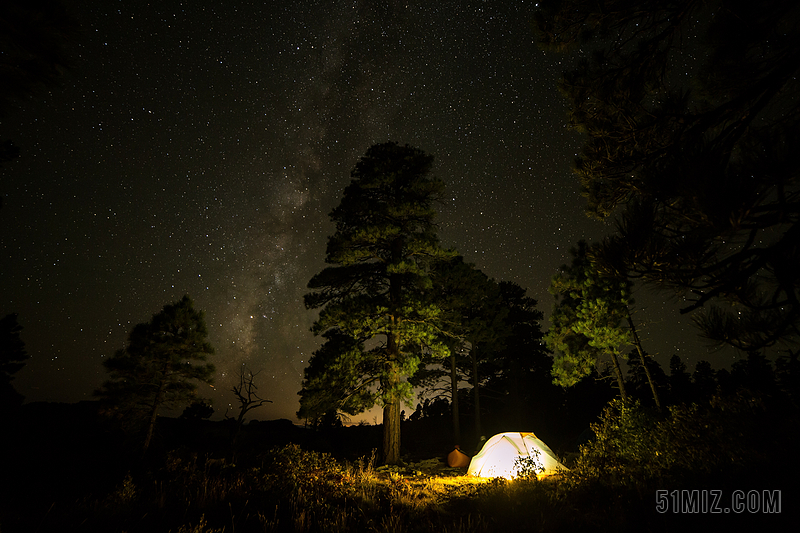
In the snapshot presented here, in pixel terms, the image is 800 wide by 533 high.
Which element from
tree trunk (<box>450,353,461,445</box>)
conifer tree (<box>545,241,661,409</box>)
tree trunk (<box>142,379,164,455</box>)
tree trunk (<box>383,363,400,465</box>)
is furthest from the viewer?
tree trunk (<box>450,353,461,445</box>)

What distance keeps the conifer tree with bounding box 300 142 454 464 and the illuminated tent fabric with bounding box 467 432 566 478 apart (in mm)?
3142

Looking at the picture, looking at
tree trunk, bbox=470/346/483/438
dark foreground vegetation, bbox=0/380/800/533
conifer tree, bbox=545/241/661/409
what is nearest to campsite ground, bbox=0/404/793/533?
dark foreground vegetation, bbox=0/380/800/533

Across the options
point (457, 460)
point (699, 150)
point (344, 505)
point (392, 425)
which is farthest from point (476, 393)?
point (699, 150)

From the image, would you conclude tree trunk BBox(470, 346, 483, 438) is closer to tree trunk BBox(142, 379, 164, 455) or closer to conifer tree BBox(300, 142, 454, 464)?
conifer tree BBox(300, 142, 454, 464)

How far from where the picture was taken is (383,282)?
12859mm

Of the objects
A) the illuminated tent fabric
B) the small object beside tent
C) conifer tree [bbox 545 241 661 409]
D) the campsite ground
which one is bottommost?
the small object beside tent

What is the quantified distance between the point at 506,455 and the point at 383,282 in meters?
7.39

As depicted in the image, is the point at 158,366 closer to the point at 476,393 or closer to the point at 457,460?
the point at 457,460

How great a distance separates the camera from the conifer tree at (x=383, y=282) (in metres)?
10.8

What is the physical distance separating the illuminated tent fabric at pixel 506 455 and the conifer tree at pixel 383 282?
10.3 feet

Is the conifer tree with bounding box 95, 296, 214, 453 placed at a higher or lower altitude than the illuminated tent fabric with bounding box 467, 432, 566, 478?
higher

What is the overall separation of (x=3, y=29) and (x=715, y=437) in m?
11.9

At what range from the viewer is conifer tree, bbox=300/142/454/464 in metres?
10.8

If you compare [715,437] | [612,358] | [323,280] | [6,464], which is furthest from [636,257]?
[6,464]
